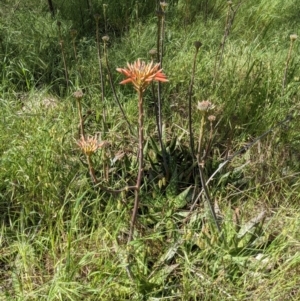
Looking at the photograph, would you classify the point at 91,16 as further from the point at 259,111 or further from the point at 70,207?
the point at 70,207

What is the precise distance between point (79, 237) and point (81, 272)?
0.16 m

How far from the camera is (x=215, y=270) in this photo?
1.72m

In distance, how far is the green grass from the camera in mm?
1688

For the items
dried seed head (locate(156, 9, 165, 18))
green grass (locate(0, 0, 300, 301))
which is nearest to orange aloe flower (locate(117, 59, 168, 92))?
green grass (locate(0, 0, 300, 301))

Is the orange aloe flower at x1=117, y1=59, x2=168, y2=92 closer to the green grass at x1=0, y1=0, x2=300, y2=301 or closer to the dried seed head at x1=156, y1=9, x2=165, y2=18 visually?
the green grass at x1=0, y1=0, x2=300, y2=301

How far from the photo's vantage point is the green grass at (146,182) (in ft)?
5.54

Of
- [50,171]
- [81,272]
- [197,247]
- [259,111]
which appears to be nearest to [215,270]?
[197,247]

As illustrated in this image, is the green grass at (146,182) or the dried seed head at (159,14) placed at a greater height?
the dried seed head at (159,14)

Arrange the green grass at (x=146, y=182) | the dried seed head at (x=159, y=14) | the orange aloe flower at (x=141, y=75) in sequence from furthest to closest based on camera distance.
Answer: the dried seed head at (x=159, y=14) → the green grass at (x=146, y=182) → the orange aloe flower at (x=141, y=75)

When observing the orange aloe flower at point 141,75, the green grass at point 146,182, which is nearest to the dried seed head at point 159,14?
the green grass at point 146,182

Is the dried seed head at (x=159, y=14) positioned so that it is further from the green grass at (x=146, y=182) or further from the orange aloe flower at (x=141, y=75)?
the orange aloe flower at (x=141, y=75)

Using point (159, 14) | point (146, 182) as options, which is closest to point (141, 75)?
point (159, 14)

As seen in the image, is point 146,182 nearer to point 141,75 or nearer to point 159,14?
point 159,14

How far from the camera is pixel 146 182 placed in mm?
2166
